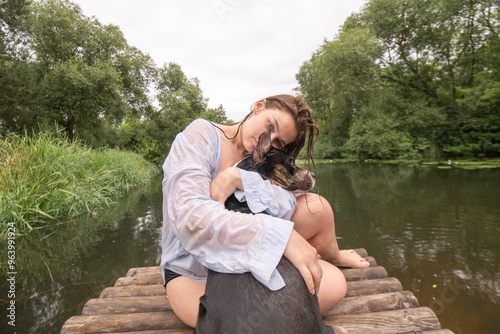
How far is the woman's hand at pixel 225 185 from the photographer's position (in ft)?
2.89

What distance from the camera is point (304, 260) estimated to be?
732 mm

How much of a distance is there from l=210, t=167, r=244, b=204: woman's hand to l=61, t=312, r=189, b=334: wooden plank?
0.68m

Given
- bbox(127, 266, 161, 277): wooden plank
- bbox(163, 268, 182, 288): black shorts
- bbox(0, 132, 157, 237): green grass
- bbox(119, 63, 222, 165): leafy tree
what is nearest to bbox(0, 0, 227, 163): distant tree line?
bbox(119, 63, 222, 165): leafy tree

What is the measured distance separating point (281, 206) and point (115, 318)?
97 centimetres

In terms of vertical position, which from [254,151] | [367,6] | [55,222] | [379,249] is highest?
[367,6]

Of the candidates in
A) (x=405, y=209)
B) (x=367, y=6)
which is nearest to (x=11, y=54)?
(x=405, y=209)

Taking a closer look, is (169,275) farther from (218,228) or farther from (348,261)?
(348,261)

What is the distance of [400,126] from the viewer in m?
14.4

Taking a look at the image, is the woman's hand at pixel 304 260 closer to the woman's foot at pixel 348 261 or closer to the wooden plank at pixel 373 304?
the wooden plank at pixel 373 304

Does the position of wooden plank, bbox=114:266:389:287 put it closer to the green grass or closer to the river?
the river

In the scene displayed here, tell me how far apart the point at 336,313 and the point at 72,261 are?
2592 mm

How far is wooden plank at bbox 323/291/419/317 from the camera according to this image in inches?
48.6

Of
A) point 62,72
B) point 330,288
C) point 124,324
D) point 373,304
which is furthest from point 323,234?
point 62,72

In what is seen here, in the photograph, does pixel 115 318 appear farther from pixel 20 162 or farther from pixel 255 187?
pixel 20 162
